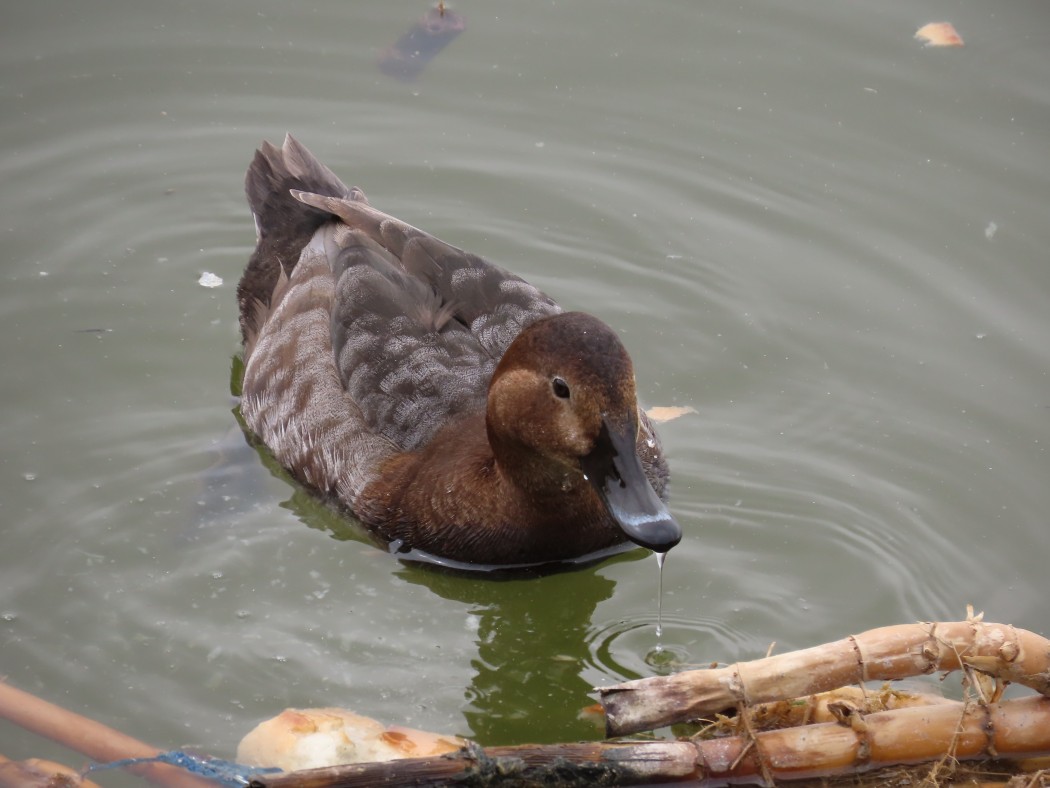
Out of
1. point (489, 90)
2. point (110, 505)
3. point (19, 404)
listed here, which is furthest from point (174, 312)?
point (489, 90)

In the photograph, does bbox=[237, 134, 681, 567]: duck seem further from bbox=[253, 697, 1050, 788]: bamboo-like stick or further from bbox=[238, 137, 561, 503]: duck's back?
bbox=[253, 697, 1050, 788]: bamboo-like stick

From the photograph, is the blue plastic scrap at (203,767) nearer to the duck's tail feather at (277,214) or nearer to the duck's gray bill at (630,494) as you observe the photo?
the duck's gray bill at (630,494)

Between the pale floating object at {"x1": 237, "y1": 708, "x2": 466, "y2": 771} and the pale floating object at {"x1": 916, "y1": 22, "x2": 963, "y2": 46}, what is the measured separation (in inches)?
263

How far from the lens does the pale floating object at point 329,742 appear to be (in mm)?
4980

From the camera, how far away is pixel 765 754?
4566 mm

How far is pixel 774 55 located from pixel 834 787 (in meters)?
6.31

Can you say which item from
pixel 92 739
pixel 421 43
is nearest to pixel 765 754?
pixel 92 739

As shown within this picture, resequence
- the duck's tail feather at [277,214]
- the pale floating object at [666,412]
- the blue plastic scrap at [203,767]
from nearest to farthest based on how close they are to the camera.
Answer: the blue plastic scrap at [203,767] → the pale floating object at [666,412] → the duck's tail feather at [277,214]

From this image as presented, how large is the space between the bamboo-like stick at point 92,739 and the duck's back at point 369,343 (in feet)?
5.96

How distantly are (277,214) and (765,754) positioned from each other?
445 centimetres

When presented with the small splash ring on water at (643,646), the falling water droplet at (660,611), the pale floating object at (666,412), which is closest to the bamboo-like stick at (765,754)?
the small splash ring on water at (643,646)

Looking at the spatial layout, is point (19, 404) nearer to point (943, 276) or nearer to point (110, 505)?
point (110, 505)

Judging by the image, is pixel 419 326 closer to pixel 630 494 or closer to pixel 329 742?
pixel 630 494

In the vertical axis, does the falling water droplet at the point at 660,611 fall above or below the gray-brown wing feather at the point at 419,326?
below
